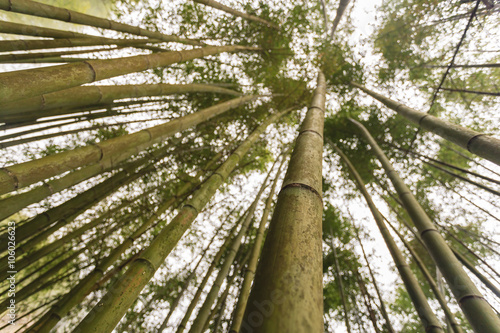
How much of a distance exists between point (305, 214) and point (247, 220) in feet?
8.01

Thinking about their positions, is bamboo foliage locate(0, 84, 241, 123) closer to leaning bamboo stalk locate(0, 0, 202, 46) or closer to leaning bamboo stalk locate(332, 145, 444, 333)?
leaning bamboo stalk locate(0, 0, 202, 46)

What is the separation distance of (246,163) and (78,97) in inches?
124

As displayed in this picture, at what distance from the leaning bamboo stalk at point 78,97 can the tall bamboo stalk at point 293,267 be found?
3.85 ft

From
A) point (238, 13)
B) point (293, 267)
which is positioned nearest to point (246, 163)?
point (238, 13)

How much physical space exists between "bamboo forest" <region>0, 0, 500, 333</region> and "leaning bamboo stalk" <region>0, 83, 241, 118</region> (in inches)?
0.5

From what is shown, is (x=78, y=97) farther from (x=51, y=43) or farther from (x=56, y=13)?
(x=51, y=43)

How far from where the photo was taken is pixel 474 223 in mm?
4227

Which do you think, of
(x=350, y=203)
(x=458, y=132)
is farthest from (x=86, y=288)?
(x=350, y=203)

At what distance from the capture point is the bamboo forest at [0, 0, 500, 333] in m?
1.17

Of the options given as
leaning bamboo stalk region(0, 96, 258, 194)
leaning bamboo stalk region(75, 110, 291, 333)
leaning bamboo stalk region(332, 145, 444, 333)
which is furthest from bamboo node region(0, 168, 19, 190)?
leaning bamboo stalk region(332, 145, 444, 333)

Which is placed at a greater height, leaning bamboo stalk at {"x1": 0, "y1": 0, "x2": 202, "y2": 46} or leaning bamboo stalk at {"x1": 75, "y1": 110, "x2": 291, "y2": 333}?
leaning bamboo stalk at {"x1": 0, "y1": 0, "x2": 202, "y2": 46}

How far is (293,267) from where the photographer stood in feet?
1.98

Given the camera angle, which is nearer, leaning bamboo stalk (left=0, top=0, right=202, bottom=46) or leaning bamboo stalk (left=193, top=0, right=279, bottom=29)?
leaning bamboo stalk (left=0, top=0, right=202, bottom=46)

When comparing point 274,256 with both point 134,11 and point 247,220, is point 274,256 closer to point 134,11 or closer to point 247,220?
point 247,220
